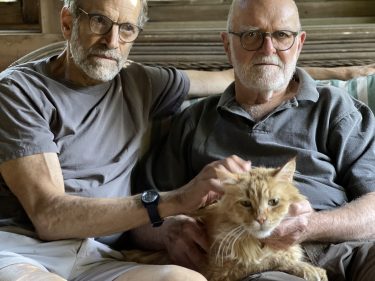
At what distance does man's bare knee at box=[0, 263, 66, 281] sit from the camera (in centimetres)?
141

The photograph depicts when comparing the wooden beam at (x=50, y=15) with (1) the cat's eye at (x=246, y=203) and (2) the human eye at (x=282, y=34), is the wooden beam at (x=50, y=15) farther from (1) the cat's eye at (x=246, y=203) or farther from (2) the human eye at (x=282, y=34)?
(1) the cat's eye at (x=246, y=203)

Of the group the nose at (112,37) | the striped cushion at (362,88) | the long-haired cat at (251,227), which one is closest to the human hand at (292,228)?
the long-haired cat at (251,227)

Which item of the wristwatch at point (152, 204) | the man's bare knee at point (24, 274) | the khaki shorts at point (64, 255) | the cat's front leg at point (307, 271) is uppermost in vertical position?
the wristwatch at point (152, 204)

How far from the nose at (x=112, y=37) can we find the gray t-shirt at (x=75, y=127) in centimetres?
16

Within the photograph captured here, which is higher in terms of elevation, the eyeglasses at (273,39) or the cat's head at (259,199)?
the eyeglasses at (273,39)

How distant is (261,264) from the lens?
4.98 ft

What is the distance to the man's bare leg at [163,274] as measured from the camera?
1.38 meters

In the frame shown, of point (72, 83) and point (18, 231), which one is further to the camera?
point (72, 83)

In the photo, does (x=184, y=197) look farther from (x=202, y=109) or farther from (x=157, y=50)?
(x=157, y=50)

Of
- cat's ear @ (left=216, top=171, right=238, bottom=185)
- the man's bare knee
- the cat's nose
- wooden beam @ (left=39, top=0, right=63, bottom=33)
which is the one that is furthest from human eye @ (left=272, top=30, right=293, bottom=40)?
wooden beam @ (left=39, top=0, right=63, bottom=33)

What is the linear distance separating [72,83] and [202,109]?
1.60ft

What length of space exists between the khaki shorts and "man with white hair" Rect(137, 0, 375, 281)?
0.37m

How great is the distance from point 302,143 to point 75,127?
75cm

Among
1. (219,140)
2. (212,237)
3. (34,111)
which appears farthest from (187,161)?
(34,111)
